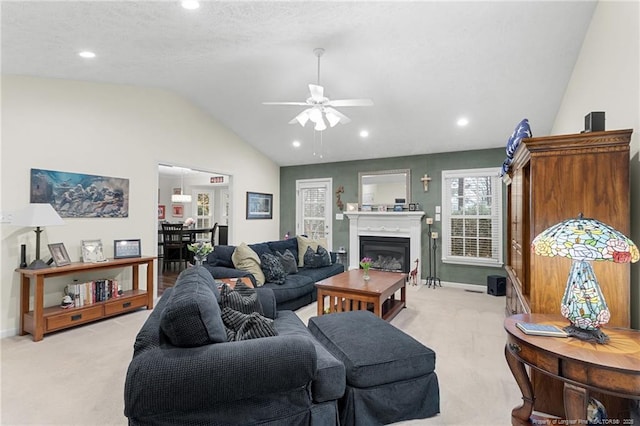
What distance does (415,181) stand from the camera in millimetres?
6281

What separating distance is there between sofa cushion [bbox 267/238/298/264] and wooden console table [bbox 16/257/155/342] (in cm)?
184

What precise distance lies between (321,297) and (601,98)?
3233mm

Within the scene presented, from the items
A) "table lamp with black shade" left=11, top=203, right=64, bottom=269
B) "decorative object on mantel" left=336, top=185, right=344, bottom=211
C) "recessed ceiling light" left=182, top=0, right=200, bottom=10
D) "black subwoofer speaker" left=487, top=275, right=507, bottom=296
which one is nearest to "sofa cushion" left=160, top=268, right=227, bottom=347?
"recessed ceiling light" left=182, top=0, right=200, bottom=10

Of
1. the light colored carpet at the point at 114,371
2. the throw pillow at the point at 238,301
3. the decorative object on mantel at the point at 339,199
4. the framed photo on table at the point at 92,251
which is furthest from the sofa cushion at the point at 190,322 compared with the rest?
the decorative object on mantel at the point at 339,199

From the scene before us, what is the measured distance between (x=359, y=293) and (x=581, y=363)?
2310mm

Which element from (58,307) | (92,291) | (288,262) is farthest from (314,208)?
(58,307)

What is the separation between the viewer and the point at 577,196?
2029 millimetres

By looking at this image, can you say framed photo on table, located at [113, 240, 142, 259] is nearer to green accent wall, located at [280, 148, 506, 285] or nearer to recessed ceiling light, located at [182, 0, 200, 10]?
recessed ceiling light, located at [182, 0, 200, 10]

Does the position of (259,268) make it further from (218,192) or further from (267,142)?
(218,192)

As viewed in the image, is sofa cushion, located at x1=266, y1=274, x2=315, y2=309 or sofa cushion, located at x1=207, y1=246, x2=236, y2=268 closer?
sofa cushion, located at x1=266, y1=274, x2=315, y2=309

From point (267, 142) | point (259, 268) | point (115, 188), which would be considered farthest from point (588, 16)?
point (115, 188)

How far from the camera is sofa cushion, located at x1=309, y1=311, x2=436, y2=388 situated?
195 cm

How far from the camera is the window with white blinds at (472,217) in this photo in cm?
561

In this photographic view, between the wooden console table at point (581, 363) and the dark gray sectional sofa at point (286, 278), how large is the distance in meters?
2.65
